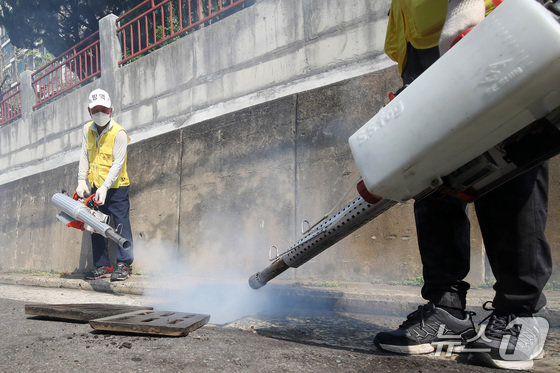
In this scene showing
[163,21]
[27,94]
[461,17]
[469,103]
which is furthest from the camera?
[27,94]

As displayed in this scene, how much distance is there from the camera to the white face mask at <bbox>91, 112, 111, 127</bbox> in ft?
13.1

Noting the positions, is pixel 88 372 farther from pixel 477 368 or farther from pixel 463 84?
pixel 463 84

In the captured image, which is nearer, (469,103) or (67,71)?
(469,103)

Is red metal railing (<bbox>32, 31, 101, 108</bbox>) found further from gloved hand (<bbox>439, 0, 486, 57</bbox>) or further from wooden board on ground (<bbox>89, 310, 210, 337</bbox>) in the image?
gloved hand (<bbox>439, 0, 486, 57</bbox>)

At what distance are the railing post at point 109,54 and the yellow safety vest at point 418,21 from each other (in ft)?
20.4

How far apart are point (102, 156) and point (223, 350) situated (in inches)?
122

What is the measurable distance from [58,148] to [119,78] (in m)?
2.45

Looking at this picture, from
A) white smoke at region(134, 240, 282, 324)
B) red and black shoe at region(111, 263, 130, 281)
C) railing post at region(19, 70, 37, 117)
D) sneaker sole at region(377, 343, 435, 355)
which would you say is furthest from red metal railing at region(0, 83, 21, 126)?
sneaker sole at region(377, 343, 435, 355)

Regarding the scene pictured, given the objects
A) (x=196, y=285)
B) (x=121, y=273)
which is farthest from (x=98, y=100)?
(x=196, y=285)

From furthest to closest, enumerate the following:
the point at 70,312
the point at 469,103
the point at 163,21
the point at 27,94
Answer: the point at 27,94 → the point at 163,21 → the point at 70,312 → the point at 469,103

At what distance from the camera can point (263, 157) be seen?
3484mm

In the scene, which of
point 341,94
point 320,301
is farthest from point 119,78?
point 320,301

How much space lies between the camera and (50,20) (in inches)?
448

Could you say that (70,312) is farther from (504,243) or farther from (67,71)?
(67,71)
